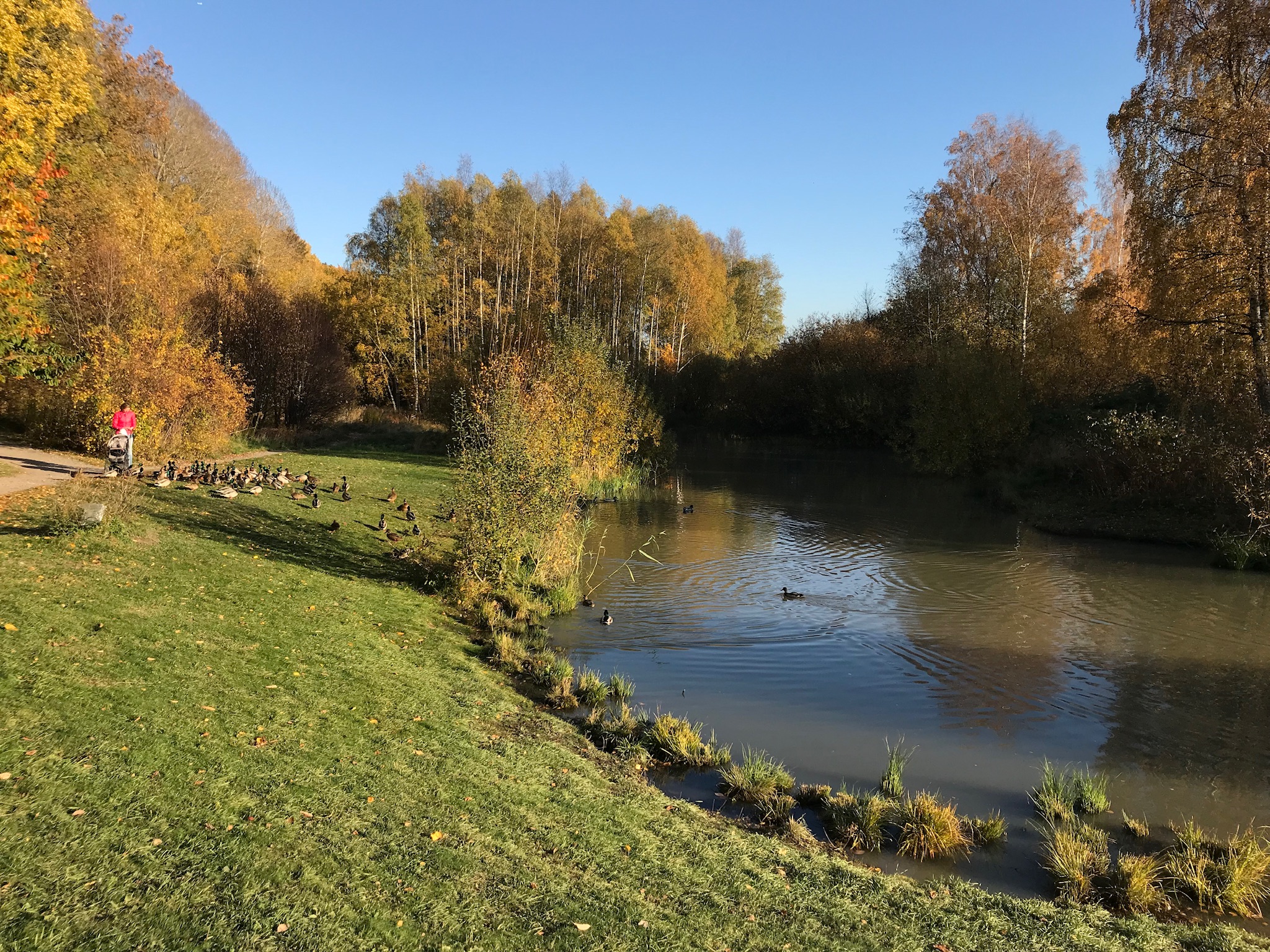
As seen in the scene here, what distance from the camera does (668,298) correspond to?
53531 millimetres

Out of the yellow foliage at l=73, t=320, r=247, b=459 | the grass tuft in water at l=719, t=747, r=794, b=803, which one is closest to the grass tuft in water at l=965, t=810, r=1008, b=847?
the grass tuft in water at l=719, t=747, r=794, b=803

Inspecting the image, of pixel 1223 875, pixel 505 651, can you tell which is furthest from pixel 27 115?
pixel 1223 875

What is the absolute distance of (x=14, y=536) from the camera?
Answer: 966cm

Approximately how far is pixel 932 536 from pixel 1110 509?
5.93m

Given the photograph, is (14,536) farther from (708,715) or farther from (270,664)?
(708,715)

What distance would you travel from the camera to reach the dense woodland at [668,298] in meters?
19.0

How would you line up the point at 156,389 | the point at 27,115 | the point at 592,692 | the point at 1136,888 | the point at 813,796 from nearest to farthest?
1. the point at 1136,888
2. the point at 813,796
3. the point at 27,115
4. the point at 592,692
5. the point at 156,389

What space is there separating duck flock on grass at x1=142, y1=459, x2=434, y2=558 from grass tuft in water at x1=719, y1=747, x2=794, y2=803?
830 centimetres

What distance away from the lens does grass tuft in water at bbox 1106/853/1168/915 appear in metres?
5.53

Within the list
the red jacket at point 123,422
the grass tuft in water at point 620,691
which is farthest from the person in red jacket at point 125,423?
the grass tuft in water at point 620,691

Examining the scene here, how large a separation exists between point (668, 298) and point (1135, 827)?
49643mm

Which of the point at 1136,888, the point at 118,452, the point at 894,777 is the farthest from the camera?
the point at 118,452

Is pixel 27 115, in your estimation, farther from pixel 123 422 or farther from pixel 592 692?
pixel 592 692

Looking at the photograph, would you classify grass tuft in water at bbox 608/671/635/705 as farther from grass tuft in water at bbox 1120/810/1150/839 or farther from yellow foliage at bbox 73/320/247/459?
yellow foliage at bbox 73/320/247/459
